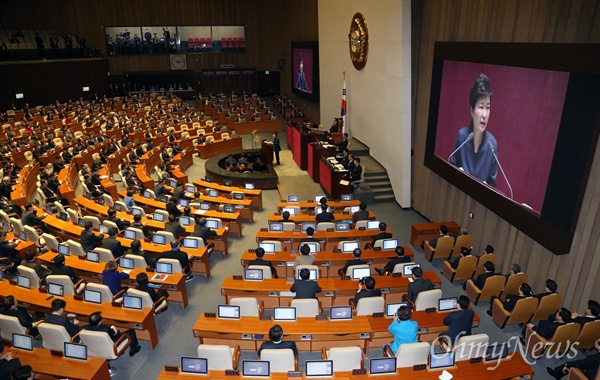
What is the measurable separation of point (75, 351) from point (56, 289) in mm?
2563

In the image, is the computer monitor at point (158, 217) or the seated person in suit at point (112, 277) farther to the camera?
the computer monitor at point (158, 217)

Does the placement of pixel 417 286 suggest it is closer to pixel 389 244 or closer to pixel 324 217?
pixel 389 244

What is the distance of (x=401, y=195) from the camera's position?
1520 cm

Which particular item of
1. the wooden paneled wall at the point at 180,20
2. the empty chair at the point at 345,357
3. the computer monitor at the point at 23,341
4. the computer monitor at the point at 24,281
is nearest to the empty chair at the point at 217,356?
the empty chair at the point at 345,357

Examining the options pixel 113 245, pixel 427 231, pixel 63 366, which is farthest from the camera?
pixel 427 231

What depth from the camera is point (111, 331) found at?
743cm

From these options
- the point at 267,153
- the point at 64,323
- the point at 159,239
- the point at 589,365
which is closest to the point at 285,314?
the point at 64,323

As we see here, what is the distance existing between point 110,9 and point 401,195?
3070 cm

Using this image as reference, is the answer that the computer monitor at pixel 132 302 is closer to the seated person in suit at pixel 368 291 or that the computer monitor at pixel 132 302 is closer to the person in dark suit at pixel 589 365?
the seated person in suit at pixel 368 291

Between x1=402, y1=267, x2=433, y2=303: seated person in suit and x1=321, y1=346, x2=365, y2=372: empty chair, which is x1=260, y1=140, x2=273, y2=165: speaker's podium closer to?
x1=402, y1=267, x2=433, y2=303: seated person in suit

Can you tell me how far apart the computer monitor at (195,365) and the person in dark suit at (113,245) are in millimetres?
5359

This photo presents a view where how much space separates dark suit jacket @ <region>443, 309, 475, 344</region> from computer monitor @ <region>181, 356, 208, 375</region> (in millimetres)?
4064

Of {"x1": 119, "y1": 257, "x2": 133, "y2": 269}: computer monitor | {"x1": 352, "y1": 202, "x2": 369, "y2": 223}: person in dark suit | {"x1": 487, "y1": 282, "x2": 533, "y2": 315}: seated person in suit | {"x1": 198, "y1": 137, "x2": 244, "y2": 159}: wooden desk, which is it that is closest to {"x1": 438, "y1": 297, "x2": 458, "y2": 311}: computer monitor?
{"x1": 487, "y1": 282, "x2": 533, "y2": 315}: seated person in suit

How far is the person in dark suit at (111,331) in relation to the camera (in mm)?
7086
